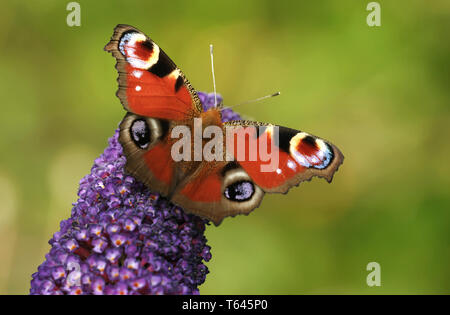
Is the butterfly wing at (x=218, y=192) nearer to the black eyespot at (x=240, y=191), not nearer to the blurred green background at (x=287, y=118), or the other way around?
the black eyespot at (x=240, y=191)

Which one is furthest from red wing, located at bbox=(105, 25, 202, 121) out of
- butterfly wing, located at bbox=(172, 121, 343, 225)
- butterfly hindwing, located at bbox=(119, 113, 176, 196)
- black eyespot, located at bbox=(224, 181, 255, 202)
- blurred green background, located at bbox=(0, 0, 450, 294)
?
blurred green background, located at bbox=(0, 0, 450, 294)

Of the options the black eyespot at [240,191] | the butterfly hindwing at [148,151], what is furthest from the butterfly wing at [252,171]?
the butterfly hindwing at [148,151]

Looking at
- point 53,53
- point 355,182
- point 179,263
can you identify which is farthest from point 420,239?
point 53,53

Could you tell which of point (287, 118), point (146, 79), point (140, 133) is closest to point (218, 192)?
point (140, 133)

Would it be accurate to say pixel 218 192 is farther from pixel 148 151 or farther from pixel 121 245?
pixel 121 245

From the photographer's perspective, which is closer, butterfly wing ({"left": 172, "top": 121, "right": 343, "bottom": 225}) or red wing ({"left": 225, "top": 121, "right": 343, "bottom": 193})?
butterfly wing ({"left": 172, "top": 121, "right": 343, "bottom": 225})

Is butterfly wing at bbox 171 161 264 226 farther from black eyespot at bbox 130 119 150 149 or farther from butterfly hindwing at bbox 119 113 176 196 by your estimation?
black eyespot at bbox 130 119 150 149

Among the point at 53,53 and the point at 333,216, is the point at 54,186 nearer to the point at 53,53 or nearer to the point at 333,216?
the point at 53,53
